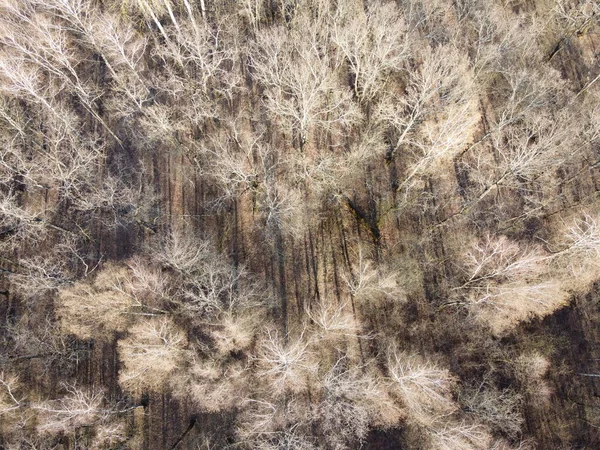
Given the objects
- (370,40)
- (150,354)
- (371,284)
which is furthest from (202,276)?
(370,40)

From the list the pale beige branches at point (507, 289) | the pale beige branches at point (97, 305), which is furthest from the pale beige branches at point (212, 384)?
the pale beige branches at point (507, 289)

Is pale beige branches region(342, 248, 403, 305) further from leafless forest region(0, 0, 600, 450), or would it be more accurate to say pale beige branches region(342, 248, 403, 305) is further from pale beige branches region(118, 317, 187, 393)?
pale beige branches region(118, 317, 187, 393)

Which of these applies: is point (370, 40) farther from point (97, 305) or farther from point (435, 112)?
point (97, 305)

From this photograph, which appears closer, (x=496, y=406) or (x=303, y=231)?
(x=496, y=406)

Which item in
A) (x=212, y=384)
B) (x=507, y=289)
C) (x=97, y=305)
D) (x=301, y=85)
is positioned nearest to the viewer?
(x=507, y=289)

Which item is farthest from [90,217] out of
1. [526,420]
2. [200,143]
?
[526,420]

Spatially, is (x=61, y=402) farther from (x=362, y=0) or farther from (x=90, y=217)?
(x=362, y=0)

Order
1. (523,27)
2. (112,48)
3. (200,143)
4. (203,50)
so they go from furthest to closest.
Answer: (523,27) < (200,143) < (203,50) < (112,48)
